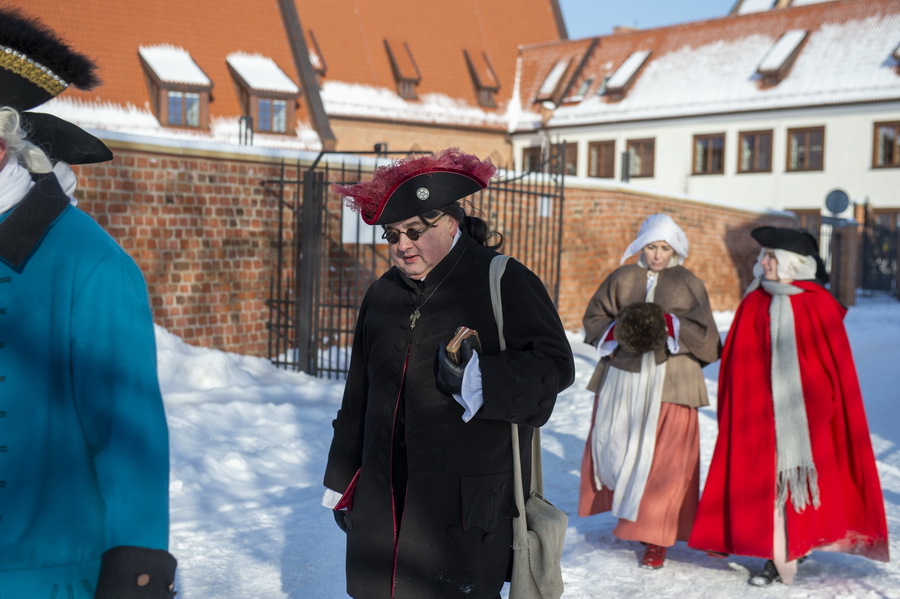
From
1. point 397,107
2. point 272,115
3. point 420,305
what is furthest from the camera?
point 397,107

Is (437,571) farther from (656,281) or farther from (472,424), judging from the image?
(656,281)

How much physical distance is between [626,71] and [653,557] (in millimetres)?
30761

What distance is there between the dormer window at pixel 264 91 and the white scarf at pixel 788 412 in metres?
20.0

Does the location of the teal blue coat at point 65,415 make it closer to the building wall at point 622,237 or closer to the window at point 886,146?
the building wall at point 622,237

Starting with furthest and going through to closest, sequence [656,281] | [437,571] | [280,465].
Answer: [280,465], [656,281], [437,571]

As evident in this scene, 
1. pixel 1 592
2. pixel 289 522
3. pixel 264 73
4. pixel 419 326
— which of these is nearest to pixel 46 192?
pixel 1 592

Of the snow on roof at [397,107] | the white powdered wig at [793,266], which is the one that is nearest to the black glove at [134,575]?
the white powdered wig at [793,266]

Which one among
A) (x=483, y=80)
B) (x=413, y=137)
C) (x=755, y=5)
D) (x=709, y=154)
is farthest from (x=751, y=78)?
(x=413, y=137)

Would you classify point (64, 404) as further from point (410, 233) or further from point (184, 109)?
point (184, 109)

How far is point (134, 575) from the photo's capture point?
5.22 feet

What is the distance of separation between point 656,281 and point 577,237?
9792 mm

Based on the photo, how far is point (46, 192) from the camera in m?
1.74

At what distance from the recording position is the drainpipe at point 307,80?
79.4 feet

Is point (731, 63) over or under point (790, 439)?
over
